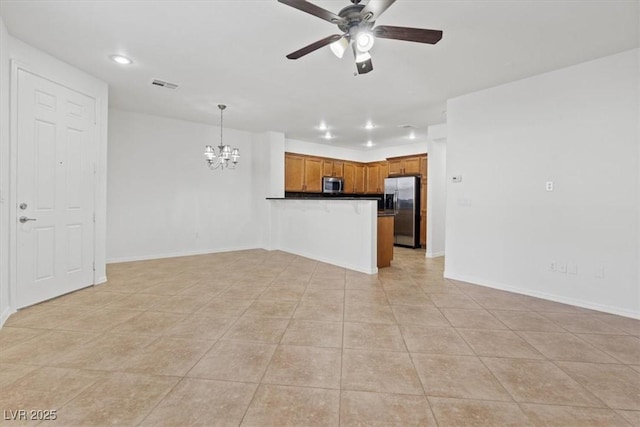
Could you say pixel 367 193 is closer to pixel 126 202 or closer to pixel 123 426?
pixel 126 202

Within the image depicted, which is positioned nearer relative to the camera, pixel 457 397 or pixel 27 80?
pixel 457 397

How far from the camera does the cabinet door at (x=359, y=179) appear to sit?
28.4 ft

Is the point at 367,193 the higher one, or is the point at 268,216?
the point at 367,193

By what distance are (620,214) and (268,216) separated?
18.5 ft

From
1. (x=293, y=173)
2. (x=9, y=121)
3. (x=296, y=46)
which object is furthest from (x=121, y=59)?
(x=293, y=173)

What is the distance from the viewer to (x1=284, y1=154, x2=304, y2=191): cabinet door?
23.5 feet

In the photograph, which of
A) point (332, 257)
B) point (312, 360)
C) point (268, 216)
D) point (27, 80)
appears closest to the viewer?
point (312, 360)

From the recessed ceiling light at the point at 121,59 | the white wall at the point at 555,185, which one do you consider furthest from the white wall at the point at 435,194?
the recessed ceiling light at the point at 121,59

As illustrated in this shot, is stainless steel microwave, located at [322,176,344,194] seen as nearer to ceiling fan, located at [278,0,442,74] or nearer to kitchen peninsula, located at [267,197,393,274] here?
kitchen peninsula, located at [267,197,393,274]

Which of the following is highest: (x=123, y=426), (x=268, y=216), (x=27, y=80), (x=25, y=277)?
(x=27, y=80)

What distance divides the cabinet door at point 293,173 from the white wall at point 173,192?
708 mm

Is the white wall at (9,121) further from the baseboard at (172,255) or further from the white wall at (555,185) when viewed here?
the white wall at (555,185)

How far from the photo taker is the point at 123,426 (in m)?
1.49

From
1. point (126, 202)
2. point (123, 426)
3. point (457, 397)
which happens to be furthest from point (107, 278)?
point (457, 397)
